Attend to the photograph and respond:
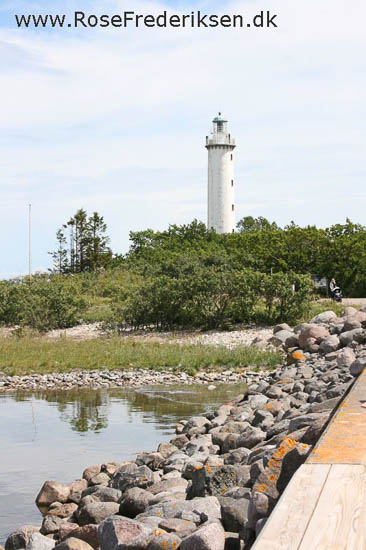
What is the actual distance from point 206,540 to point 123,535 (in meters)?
0.69

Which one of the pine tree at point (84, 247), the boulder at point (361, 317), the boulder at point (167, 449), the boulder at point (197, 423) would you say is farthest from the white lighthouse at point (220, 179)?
the boulder at point (167, 449)

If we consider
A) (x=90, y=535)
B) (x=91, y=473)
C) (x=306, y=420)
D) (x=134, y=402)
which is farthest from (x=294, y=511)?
(x=134, y=402)

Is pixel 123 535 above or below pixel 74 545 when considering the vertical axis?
above

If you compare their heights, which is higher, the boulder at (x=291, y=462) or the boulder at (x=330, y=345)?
the boulder at (x=291, y=462)

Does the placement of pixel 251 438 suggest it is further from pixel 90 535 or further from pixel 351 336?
pixel 351 336

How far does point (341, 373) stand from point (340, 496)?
8307mm

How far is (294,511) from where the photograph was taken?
9.89ft

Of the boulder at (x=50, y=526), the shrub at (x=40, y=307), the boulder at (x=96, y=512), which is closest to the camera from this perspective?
the boulder at (x=96, y=512)

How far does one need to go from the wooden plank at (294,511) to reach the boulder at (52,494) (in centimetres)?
429

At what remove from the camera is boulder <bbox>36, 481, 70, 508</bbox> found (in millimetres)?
7340

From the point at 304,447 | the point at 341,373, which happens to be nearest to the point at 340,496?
the point at 304,447

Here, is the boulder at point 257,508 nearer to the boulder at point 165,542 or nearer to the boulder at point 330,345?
the boulder at point 165,542

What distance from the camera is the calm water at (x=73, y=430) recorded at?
329 inches

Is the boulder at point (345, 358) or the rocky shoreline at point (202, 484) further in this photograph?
the boulder at point (345, 358)
